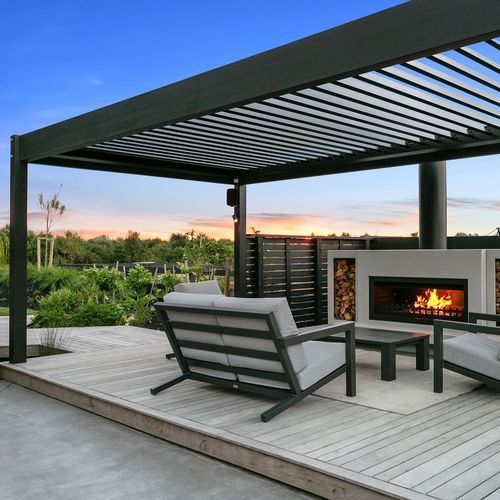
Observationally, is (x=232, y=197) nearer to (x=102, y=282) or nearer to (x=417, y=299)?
(x=417, y=299)

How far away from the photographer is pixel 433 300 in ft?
24.4

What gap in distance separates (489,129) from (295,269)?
4775 mm

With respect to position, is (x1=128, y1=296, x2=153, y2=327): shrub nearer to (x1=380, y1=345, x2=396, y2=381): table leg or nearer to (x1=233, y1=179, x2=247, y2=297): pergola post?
(x1=233, y1=179, x2=247, y2=297): pergola post

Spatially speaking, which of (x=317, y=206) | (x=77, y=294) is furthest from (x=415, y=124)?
(x=317, y=206)

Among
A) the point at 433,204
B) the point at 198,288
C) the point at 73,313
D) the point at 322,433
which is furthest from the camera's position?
the point at 73,313

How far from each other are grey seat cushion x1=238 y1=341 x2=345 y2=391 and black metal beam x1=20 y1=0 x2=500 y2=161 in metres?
1.99

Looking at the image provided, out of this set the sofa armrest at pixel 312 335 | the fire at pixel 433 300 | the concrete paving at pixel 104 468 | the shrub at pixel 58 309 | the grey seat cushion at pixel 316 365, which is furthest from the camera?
the shrub at pixel 58 309

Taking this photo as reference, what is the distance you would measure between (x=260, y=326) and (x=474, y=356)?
183 cm

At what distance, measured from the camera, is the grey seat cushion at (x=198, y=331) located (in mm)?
4578

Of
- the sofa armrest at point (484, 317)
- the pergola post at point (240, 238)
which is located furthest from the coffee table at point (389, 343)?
the pergola post at point (240, 238)

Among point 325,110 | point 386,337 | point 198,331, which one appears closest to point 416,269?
point 386,337

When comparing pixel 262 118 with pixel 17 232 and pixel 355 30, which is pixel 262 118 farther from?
pixel 17 232

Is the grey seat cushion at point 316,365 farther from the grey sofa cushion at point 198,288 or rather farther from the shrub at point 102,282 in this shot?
the shrub at point 102,282

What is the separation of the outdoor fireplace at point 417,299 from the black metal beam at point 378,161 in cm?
151
